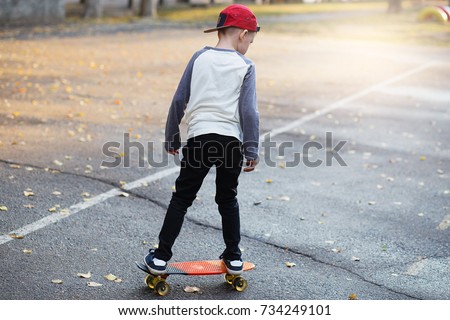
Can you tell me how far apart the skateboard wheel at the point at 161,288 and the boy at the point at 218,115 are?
8cm

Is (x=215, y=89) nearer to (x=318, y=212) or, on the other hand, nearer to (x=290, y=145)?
(x=318, y=212)

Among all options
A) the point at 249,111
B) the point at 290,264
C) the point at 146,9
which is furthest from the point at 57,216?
the point at 146,9

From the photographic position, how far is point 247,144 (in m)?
4.93

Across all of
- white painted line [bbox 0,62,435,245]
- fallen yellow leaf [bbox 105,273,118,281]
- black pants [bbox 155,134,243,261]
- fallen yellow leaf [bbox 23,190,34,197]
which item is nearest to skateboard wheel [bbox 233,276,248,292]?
black pants [bbox 155,134,243,261]

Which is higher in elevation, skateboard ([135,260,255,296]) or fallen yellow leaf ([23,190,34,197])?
skateboard ([135,260,255,296])

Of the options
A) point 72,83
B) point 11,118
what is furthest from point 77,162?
point 72,83

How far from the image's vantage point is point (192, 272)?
5.16m

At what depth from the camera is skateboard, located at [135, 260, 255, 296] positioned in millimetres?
4995

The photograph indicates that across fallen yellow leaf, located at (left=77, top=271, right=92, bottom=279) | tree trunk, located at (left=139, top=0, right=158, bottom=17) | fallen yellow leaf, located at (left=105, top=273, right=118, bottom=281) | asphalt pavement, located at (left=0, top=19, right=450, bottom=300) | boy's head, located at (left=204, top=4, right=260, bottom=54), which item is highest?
boy's head, located at (left=204, top=4, right=260, bottom=54)

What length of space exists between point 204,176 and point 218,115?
41 centimetres

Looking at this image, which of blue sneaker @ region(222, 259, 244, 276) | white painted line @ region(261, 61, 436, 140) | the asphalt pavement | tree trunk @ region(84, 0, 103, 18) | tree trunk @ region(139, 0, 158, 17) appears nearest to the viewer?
blue sneaker @ region(222, 259, 244, 276)

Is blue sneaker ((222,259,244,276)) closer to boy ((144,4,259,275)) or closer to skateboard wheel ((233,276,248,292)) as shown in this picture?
skateboard wheel ((233,276,248,292))

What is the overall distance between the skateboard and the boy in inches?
3.2

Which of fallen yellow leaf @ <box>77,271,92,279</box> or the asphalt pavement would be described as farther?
the asphalt pavement
